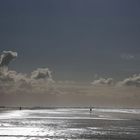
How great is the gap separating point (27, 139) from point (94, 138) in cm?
1186

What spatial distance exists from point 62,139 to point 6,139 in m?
9.78

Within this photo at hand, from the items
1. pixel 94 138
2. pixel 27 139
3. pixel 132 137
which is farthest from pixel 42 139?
pixel 132 137

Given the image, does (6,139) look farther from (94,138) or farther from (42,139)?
(94,138)

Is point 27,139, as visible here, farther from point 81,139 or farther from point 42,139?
point 81,139

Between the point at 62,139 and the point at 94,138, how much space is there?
18.6 ft

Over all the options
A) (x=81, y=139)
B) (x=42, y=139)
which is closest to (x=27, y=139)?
(x=42, y=139)

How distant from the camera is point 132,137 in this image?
74625 mm

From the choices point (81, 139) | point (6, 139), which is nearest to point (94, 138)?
point (81, 139)

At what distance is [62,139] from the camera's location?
236 feet

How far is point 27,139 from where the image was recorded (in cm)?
7000

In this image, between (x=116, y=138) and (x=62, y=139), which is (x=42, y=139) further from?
(x=116, y=138)

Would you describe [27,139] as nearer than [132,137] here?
Yes

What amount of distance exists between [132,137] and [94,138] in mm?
7393

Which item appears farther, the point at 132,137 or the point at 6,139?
the point at 132,137
